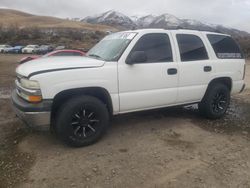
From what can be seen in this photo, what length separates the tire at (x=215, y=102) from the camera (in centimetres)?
618

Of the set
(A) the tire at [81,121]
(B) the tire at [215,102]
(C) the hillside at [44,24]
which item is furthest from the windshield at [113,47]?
(C) the hillside at [44,24]

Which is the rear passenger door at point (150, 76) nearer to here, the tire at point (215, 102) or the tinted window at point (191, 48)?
the tinted window at point (191, 48)

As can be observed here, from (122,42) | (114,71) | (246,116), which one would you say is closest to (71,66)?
(114,71)

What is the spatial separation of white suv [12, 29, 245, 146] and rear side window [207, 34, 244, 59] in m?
0.02

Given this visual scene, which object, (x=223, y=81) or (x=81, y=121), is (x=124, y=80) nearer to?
(x=81, y=121)

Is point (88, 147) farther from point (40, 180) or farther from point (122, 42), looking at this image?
point (122, 42)

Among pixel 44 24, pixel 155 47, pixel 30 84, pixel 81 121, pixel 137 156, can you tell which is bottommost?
pixel 44 24

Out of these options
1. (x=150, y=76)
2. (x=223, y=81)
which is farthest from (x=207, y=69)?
(x=150, y=76)

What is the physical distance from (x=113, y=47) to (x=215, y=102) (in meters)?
2.60

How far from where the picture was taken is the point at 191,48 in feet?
19.4

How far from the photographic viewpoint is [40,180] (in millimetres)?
3787

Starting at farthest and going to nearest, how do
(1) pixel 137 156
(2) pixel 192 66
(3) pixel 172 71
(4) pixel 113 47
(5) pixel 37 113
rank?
(2) pixel 192 66
(3) pixel 172 71
(4) pixel 113 47
(1) pixel 137 156
(5) pixel 37 113

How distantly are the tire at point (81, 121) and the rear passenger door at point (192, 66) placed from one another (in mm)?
1708

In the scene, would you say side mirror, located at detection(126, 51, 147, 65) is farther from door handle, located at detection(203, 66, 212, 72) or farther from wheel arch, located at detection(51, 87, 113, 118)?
door handle, located at detection(203, 66, 212, 72)
